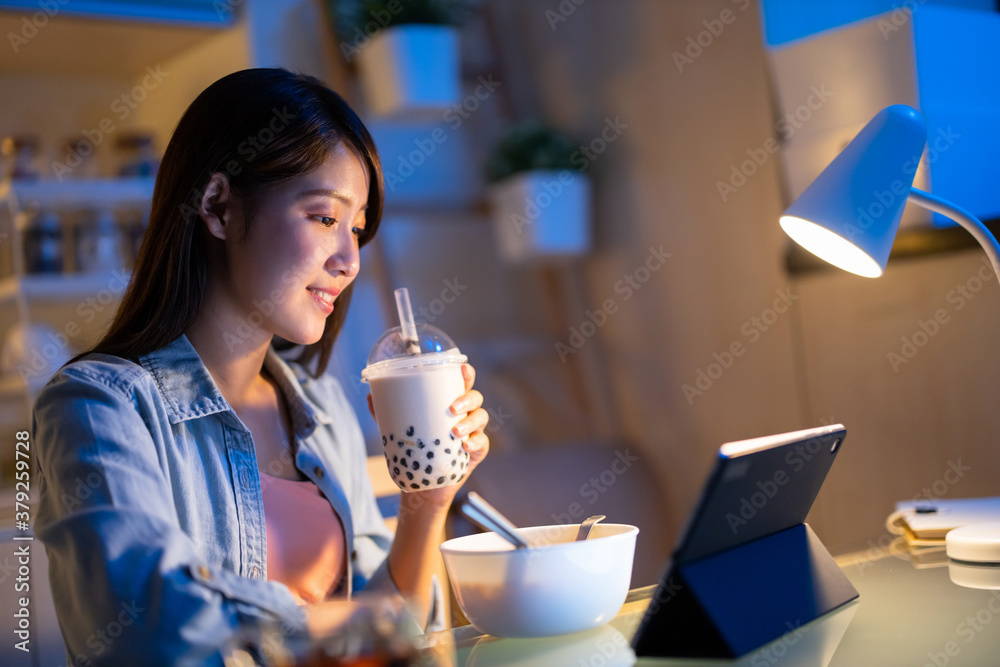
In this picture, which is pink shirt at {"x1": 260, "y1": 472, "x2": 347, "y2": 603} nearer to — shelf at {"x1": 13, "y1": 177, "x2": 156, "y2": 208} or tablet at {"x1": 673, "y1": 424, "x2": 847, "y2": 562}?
tablet at {"x1": 673, "y1": 424, "x2": 847, "y2": 562}

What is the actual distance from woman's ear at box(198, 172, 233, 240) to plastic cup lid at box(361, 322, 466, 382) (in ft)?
0.87

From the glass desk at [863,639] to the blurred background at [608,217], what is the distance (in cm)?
82

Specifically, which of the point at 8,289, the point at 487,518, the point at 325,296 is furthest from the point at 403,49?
the point at 487,518

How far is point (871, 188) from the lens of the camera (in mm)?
816

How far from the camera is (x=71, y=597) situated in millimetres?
832

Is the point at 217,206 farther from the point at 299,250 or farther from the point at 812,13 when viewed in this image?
the point at 812,13

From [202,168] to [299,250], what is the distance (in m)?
0.16

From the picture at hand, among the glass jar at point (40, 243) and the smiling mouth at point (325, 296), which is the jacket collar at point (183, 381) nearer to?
the smiling mouth at point (325, 296)

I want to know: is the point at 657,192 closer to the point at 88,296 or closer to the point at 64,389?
the point at 88,296

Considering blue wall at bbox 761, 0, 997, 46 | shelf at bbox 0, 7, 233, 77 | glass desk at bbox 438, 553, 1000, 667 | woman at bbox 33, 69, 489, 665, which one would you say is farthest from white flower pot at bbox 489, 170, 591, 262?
glass desk at bbox 438, 553, 1000, 667

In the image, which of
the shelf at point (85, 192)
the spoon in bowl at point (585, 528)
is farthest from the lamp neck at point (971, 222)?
the shelf at point (85, 192)

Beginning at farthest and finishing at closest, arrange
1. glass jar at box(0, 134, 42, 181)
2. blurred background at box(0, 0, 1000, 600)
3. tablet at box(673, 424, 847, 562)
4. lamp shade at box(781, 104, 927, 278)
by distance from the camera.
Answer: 1. glass jar at box(0, 134, 42, 181)
2. blurred background at box(0, 0, 1000, 600)
3. lamp shade at box(781, 104, 927, 278)
4. tablet at box(673, 424, 847, 562)

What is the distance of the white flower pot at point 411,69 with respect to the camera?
2199 mm

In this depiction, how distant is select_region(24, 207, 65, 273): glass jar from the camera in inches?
84.4
